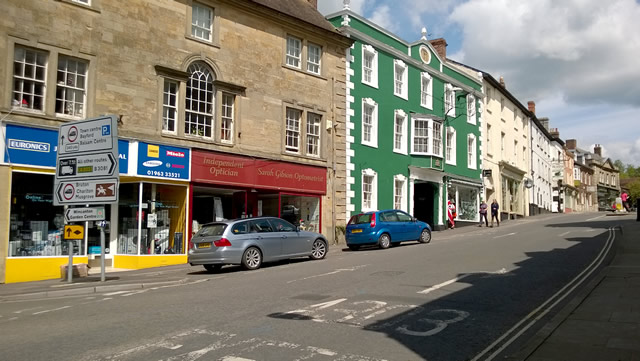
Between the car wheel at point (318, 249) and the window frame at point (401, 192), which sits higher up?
the window frame at point (401, 192)

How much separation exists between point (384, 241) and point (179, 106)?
894 centimetres

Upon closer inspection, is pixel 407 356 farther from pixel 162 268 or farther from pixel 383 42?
pixel 383 42

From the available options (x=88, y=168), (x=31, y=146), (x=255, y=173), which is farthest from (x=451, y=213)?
(x=31, y=146)

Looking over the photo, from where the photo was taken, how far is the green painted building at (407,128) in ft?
86.3

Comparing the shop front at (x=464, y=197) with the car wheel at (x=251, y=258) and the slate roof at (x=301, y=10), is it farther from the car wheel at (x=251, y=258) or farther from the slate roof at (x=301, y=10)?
the car wheel at (x=251, y=258)

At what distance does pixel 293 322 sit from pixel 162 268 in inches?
417

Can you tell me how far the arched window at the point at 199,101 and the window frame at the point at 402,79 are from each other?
12.4 m

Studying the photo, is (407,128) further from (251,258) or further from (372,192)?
(251,258)

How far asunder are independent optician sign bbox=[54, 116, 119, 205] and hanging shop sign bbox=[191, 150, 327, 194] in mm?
5201

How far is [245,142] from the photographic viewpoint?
67.7 ft

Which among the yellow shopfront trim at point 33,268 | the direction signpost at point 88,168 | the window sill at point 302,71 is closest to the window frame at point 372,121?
the window sill at point 302,71

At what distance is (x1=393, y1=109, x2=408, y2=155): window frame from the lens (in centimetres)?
2897

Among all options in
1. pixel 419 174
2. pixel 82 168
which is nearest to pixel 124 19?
pixel 82 168

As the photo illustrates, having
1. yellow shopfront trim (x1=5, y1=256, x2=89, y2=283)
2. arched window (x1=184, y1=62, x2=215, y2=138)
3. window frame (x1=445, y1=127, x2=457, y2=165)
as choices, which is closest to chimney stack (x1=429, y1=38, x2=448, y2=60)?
window frame (x1=445, y1=127, x2=457, y2=165)
